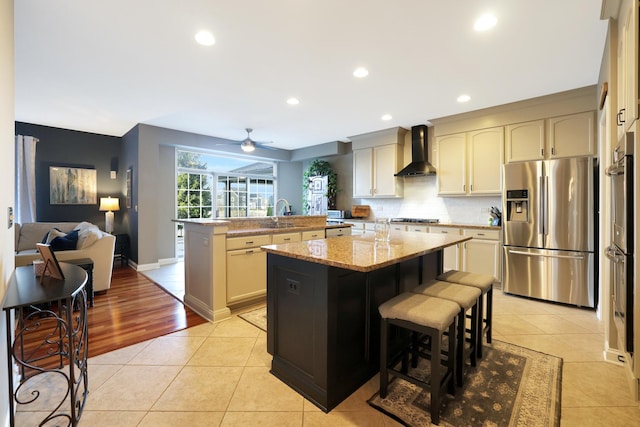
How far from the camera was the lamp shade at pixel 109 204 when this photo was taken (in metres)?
5.53

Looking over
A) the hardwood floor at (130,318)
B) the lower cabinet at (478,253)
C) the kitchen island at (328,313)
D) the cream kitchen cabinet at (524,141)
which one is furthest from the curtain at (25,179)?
the cream kitchen cabinet at (524,141)

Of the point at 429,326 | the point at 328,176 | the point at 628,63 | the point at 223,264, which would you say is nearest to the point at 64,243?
the point at 223,264

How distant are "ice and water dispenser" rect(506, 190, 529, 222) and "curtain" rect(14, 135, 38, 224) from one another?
294 inches

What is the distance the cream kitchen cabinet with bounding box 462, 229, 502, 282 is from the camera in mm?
3912

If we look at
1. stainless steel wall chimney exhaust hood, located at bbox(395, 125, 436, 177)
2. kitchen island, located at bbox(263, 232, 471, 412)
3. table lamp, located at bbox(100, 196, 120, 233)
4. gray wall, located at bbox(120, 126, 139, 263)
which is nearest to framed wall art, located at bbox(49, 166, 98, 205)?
table lamp, located at bbox(100, 196, 120, 233)

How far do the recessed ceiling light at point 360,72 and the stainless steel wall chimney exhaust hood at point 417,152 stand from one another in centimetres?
224

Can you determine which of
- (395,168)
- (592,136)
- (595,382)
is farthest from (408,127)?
(595,382)

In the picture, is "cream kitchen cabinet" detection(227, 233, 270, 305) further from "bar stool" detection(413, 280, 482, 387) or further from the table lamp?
the table lamp

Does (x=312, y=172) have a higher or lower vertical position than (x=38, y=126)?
lower

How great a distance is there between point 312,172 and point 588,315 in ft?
17.3

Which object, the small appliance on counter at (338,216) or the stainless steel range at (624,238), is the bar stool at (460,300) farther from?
the small appliance on counter at (338,216)

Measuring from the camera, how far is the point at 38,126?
512cm

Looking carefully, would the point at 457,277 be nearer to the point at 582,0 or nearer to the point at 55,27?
the point at 582,0

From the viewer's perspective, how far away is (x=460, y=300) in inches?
72.0
